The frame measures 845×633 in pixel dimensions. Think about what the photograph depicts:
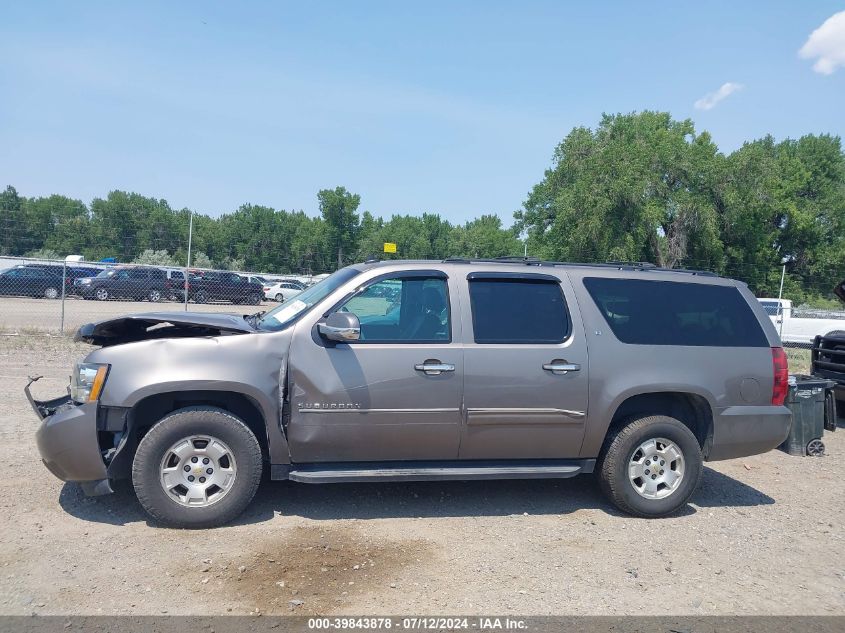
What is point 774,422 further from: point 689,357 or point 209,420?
point 209,420

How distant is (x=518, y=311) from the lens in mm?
5184

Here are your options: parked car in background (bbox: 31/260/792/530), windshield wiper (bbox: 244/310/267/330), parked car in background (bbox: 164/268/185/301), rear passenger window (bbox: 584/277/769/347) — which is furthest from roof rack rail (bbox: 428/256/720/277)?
parked car in background (bbox: 164/268/185/301)

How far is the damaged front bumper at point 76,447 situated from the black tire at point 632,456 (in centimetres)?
378

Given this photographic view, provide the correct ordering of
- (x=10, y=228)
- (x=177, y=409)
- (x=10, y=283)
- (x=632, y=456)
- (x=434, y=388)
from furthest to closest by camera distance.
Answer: (x=10, y=228) < (x=10, y=283) < (x=632, y=456) < (x=434, y=388) < (x=177, y=409)

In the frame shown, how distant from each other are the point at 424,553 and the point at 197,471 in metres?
1.69

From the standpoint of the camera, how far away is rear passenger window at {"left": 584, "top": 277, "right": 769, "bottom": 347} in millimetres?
5363

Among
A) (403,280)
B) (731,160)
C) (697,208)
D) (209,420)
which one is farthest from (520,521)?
(731,160)

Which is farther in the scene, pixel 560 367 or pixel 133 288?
pixel 133 288

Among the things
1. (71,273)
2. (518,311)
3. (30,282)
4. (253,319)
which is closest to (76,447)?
(253,319)

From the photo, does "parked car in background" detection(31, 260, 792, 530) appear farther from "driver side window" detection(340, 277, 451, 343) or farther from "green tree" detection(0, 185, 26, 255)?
"green tree" detection(0, 185, 26, 255)

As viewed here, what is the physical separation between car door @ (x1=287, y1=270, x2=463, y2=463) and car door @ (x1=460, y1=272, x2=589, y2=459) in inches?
5.7

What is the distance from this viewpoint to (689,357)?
17.5 ft

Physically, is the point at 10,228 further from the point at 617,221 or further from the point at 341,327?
the point at 341,327

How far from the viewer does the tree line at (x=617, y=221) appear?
113 ft
